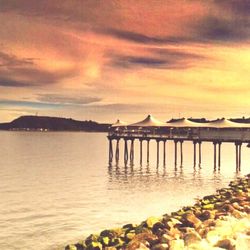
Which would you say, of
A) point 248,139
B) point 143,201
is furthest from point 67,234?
point 248,139

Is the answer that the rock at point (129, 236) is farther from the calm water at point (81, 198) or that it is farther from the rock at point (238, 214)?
the calm water at point (81, 198)

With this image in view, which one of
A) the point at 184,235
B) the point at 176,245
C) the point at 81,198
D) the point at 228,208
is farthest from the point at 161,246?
the point at 81,198

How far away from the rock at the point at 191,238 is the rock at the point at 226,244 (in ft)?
1.93

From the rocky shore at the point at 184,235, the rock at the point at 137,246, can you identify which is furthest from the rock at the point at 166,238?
the rock at the point at 137,246

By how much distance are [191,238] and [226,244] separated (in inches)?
43.4

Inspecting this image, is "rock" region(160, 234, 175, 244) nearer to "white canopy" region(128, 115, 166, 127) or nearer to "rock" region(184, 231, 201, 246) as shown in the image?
"rock" region(184, 231, 201, 246)

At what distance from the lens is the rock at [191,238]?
616 inches

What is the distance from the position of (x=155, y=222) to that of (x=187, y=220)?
129cm

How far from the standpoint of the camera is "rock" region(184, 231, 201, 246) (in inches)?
616

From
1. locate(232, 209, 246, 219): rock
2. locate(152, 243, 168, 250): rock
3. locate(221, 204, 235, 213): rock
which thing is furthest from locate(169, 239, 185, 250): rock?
locate(221, 204, 235, 213): rock

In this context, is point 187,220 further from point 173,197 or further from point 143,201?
point 173,197

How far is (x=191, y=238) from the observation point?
1579 centimetres

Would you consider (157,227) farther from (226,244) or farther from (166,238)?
(226,244)

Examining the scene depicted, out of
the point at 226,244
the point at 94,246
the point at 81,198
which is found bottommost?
the point at 81,198
